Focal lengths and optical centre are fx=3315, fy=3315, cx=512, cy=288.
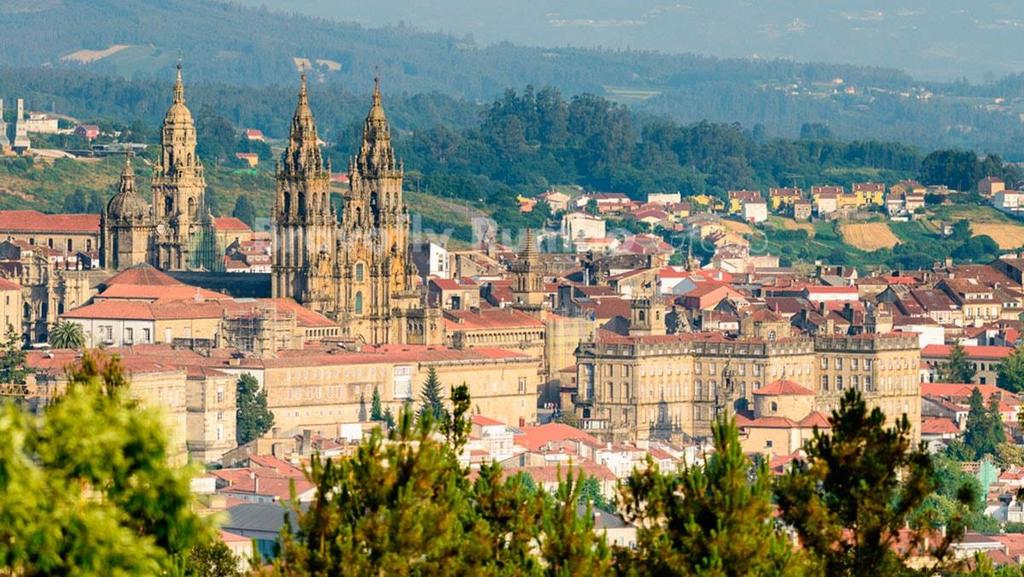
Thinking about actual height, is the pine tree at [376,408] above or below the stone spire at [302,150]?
below

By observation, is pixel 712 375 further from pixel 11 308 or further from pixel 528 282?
pixel 11 308

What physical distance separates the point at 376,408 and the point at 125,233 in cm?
2285

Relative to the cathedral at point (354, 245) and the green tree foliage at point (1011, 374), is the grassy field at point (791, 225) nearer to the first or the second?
the green tree foliage at point (1011, 374)

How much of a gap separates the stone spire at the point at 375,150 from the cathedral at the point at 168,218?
394 inches

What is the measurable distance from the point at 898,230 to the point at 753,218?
916 cm

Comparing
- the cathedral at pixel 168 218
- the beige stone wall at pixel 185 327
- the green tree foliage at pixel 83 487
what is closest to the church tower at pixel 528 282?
the cathedral at pixel 168 218

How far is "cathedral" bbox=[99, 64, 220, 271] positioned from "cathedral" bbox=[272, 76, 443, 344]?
10538 mm

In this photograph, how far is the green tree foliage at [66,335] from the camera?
8385 cm

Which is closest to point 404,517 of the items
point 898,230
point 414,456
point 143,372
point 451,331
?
point 414,456

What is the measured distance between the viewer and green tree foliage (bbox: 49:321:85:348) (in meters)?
83.8

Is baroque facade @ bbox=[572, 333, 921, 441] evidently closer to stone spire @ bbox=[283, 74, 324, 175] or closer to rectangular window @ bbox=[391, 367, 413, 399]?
rectangular window @ bbox=[391, 367, 413, 399]

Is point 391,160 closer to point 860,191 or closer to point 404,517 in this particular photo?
point 404,517

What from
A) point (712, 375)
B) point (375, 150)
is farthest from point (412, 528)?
point (375, 150)

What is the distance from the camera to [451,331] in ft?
292
